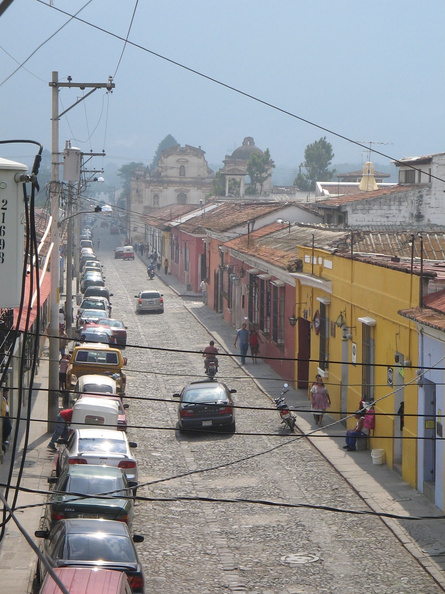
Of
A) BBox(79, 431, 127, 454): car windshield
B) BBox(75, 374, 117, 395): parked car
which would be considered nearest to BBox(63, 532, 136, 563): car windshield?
BBox(79, 431, 127, 454): car windshield

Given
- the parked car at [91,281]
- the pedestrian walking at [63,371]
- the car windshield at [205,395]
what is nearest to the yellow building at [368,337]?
the car windshield at [205,395]

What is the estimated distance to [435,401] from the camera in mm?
19969

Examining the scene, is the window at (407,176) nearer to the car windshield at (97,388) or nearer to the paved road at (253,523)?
the paved road at (253,523)

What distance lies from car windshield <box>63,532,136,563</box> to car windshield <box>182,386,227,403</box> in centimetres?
1216

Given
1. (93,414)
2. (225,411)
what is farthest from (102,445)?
(225,411)

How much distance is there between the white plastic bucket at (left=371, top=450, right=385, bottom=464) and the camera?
74.6 feet

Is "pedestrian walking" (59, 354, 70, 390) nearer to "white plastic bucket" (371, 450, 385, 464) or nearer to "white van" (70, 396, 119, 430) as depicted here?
"white van" (70, 396, 119, 430)

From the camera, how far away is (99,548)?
13.6 metres

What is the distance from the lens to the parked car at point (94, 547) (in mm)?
13234

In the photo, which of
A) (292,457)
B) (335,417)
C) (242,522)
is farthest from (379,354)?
(242,522)

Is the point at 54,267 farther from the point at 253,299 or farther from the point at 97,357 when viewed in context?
the point at 253,299

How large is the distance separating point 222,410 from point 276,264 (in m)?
10.6

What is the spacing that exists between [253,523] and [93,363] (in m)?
14.0

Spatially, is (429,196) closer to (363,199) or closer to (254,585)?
(363,199)
